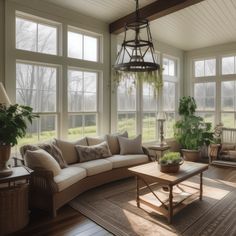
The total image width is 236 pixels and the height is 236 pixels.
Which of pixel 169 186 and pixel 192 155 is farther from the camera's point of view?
pixel 192 155

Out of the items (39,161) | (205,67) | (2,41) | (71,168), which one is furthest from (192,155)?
(2,41)

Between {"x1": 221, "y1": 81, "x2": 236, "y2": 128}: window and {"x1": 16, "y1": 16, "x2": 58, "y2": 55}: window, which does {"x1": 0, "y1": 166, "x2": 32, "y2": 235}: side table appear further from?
{"x1": 221, "y1": 81, "x2": 236, "y2": 128}: window

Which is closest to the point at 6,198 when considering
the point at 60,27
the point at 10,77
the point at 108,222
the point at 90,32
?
the point at 108,222

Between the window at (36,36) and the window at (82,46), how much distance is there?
329 mm

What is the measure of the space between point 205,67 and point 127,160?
4307 millimetres

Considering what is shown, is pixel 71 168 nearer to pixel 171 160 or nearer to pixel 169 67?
pixel 171 160

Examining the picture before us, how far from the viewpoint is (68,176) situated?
10.7 feet

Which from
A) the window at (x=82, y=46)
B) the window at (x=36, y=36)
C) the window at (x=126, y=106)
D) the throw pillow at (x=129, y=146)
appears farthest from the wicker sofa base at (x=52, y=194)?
the window at (x=82, y=46)

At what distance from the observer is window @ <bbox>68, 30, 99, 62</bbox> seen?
463cm

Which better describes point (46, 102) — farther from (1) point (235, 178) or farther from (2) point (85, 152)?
(1) point (235, 178)

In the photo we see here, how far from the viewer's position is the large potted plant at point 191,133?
611cm

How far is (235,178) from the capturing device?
468cm

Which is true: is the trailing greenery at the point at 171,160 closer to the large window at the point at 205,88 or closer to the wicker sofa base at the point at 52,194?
the wicker sofa base at the point at 52,194

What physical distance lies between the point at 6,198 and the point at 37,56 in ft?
8.14
